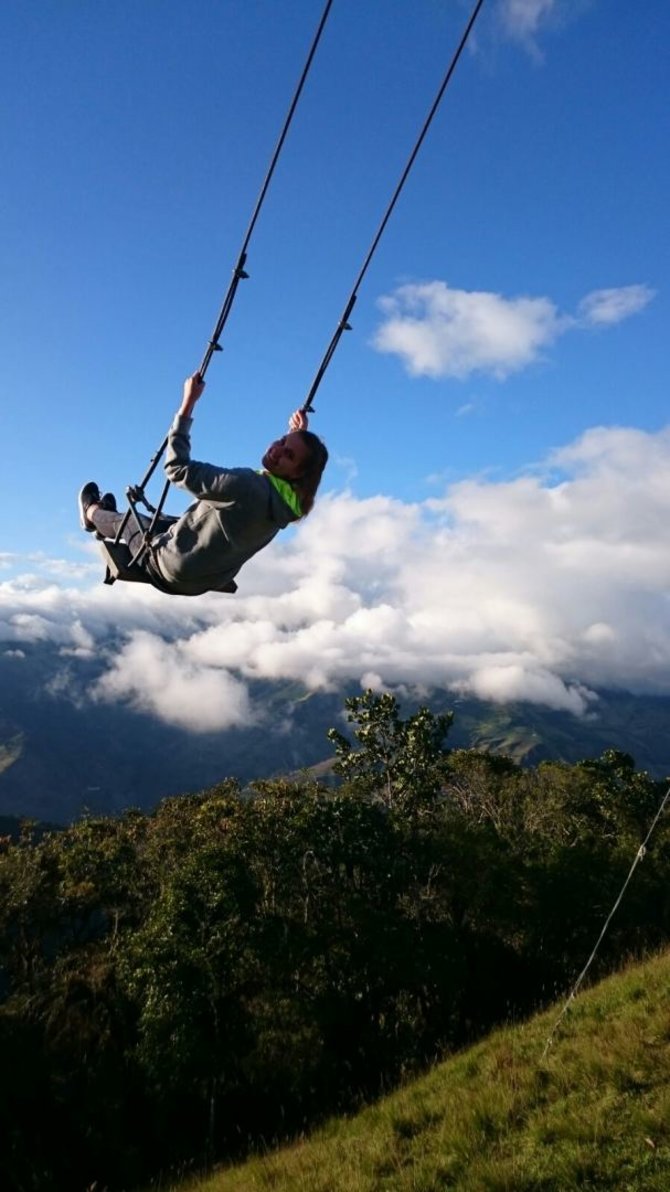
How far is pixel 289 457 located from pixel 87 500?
2786 mm

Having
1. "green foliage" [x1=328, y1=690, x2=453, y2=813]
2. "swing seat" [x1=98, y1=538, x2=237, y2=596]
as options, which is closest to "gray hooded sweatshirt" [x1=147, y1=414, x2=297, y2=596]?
"swing seat" [x1=98, y1=538, x2=237, y2=596]

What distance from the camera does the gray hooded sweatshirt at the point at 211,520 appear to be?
15.7 ft

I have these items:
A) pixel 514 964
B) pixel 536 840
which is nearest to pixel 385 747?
pixel 536 840

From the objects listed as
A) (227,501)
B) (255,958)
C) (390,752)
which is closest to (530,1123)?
(227,501)

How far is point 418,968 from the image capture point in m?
27.3

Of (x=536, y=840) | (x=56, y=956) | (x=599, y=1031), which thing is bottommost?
(x=56, y=956)

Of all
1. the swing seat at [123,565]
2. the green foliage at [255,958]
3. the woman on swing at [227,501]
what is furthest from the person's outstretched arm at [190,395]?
the green foliage at [255,958]

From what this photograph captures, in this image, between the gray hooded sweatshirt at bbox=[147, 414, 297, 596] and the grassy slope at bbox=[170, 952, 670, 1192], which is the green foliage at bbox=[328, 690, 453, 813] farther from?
the gray hooded sweatshirt at bbox=[147, 414, 297, 596]

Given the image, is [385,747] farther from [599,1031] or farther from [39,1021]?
[599,1031]

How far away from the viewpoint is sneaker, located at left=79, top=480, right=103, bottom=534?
6516mm

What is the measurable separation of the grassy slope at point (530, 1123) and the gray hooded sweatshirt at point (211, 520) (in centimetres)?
608

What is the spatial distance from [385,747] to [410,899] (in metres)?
31.3

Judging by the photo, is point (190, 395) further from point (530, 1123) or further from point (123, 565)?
point (530, 1123)

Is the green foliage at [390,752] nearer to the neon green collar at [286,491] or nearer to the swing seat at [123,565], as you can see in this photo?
the swing seat at [123,565]
